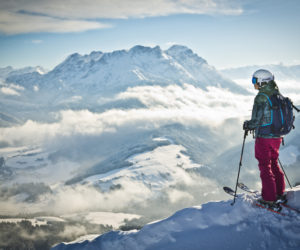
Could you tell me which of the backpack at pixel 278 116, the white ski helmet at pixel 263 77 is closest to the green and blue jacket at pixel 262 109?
the backpack at pixel 278 116

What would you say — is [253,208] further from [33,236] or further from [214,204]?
[33,236]

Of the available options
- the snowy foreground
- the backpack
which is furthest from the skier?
the snowy foreground

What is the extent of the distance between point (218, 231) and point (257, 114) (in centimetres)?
455

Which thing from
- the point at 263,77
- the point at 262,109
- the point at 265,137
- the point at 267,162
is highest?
the point at 263,77

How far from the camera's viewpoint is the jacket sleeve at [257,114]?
359 inches

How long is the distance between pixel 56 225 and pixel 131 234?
20855cm

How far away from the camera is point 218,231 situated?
30.3 ft

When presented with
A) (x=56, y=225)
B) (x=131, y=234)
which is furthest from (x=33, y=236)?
(x=131, y=234)

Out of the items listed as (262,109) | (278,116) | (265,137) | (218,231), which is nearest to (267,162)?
(265,137)

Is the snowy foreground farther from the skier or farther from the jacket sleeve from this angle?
the jacket sleeve

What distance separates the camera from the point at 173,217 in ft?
34.4

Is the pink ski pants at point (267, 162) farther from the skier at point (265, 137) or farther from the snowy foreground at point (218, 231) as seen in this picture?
the snowy foreground at point (218, 231)

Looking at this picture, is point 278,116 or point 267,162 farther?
point 267,162

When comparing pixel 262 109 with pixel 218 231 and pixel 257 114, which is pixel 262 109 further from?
pixel 218 231
